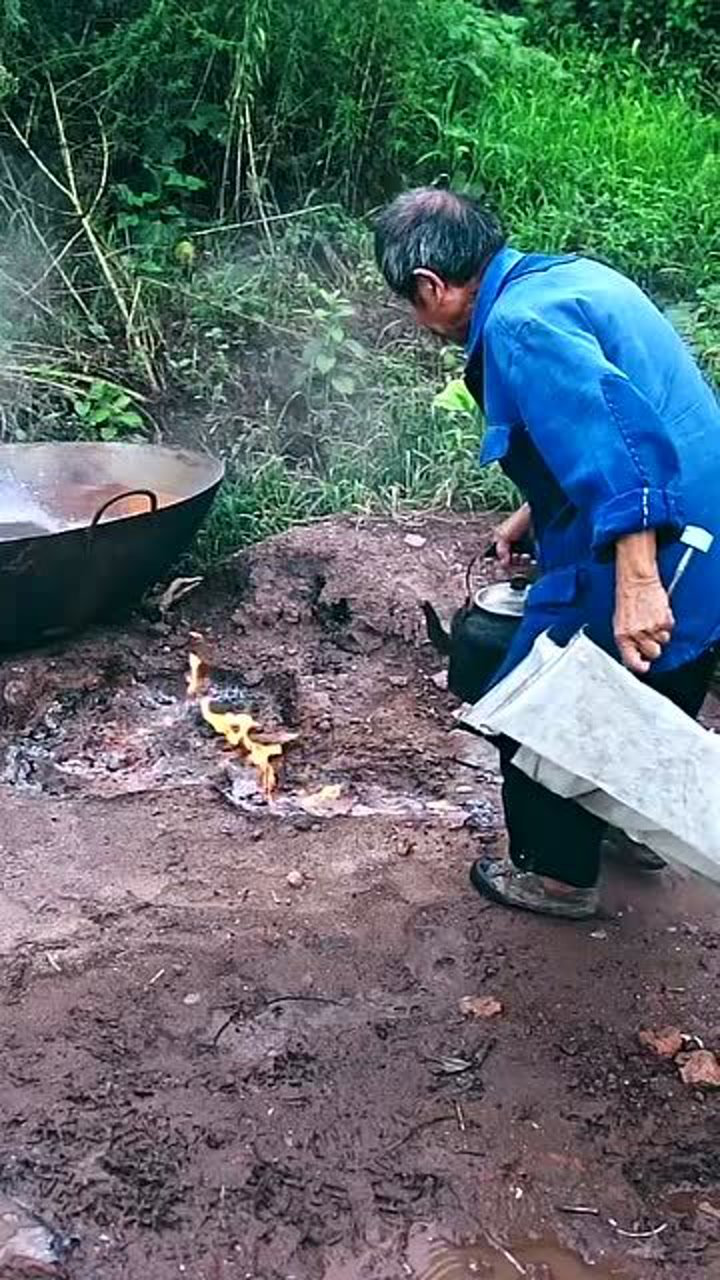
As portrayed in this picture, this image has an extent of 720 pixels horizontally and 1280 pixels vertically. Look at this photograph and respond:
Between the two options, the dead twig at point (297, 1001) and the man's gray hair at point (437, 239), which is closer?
the man's gray hair at point (437, 239)

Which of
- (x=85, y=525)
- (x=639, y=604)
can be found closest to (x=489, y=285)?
(x=639, y=604)

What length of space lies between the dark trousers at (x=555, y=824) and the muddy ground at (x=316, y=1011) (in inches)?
7.5

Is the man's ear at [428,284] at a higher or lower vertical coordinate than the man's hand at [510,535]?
higher

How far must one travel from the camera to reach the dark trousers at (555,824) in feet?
12.2

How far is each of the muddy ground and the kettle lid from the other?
0.92 metres

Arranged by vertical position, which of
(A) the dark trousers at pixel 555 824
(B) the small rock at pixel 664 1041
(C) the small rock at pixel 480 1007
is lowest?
(C) the small rock at pixel 480 1007

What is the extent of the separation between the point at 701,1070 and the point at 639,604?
4.06 ft

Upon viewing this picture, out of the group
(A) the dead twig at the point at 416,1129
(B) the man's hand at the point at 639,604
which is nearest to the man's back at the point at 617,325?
(B) the man's hand at the point at 639,604

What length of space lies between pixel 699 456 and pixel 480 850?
167cm

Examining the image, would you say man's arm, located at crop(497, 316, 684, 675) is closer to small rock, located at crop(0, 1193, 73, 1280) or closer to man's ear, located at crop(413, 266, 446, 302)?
man's ear, located at crop(413, 266, 446, 302)

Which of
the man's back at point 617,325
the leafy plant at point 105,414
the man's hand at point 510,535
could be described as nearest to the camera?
the man's back at point 617,325

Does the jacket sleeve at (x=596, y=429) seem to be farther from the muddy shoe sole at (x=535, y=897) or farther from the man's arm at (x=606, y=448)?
the muddy shoe sole at (x=535, y=897)

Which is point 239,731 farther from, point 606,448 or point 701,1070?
point 606,448

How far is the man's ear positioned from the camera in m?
3.33
